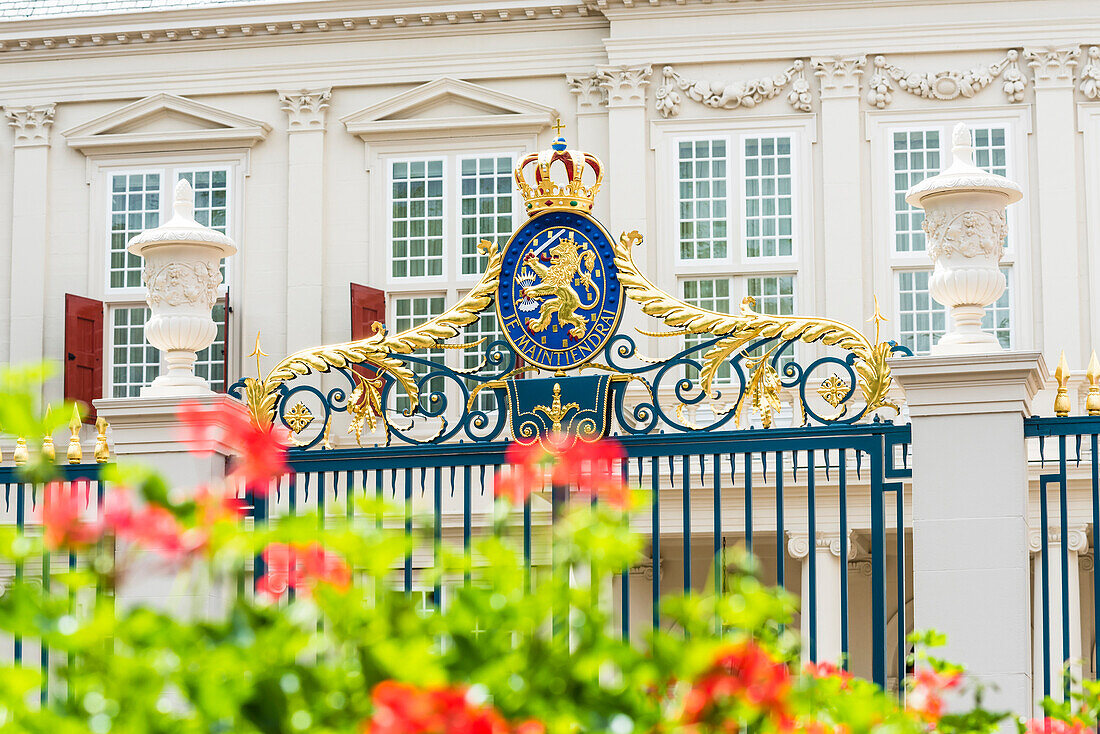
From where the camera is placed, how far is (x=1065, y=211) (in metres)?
15.4

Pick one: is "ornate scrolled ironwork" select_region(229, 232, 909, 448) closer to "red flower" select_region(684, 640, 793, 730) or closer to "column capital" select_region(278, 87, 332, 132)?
"red flower" select_region(684, 640, 793, 730)

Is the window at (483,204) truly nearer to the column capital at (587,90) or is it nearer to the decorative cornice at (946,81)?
the column capital at (587,90)

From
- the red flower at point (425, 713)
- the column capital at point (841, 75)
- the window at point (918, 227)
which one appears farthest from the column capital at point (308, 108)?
the red flower at point (425, 713)

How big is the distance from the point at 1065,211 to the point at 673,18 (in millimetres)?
4222

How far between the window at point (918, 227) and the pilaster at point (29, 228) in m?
8.61

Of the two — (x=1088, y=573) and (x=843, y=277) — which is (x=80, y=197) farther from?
(x=1088, y=573)

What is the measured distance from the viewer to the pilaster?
659 inches

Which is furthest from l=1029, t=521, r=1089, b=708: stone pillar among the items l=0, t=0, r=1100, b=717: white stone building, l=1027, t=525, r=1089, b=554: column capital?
l=0, t=0, r=1100, b=717: white stone building

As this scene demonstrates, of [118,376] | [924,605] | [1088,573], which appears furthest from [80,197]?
[924,605]

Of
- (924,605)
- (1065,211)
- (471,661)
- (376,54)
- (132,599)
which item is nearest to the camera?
(471,661)

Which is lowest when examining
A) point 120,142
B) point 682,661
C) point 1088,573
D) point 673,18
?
point 1088,573

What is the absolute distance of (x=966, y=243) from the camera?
257 inches

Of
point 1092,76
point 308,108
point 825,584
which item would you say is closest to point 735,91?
point 1092,76

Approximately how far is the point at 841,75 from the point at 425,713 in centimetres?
1406
